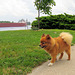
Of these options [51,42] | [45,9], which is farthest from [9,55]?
[45,9]

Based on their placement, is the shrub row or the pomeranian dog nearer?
the pomeranian dog

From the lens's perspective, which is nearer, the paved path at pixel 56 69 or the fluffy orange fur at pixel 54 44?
the paved path at pixel 56 69

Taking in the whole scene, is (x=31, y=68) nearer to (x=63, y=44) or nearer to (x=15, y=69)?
(x=15, y=69)

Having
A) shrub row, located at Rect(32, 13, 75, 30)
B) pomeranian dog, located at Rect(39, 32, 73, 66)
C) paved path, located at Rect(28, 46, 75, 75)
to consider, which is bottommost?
paved path, located at Rect(28, 46, 75, 75)

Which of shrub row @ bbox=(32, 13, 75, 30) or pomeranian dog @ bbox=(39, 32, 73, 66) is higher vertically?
shrub row @ bbox=(32, 13, 75, 30)

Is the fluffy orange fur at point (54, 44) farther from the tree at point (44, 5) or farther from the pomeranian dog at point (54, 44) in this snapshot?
the tree at point (44, 5)

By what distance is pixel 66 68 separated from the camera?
3.71 meters

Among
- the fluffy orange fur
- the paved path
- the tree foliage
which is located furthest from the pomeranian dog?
the tree foliage

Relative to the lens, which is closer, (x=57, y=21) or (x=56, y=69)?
(x=56, y=69)

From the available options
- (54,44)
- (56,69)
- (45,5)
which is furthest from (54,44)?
(45,5)

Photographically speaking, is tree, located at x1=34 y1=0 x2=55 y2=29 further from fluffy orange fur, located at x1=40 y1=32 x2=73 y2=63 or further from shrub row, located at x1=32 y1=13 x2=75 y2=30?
fluffy orange fur, located at x1=40 y1=32 x2=73 y2=63

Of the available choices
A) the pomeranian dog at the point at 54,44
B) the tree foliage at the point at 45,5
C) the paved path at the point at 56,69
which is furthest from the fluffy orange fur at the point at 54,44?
the tree foliage at the point at 45,5

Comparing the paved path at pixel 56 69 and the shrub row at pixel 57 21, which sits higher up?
the shrub row at pixel 57 21

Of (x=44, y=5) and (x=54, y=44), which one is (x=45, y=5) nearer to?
(x=44, y=5)
